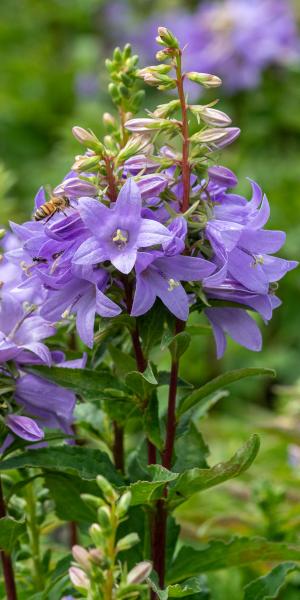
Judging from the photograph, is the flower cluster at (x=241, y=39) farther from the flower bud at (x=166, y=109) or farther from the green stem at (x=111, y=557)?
the green stem at (x=111, y=557)

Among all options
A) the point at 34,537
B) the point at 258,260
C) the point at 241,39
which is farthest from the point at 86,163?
the point at 241,39

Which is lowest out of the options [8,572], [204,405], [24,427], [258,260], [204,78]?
[8,572]

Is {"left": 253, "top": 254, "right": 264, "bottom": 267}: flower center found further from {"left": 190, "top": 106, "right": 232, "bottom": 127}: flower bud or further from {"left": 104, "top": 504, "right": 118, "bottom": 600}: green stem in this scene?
{"left": 104, "top": 504, "right": 118, "bottom": 600}: green stem

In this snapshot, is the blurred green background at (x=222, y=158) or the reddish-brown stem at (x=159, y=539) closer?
the reddish-brown stem at (x=159, y=539)

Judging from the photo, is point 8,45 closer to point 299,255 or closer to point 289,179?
point 289,179

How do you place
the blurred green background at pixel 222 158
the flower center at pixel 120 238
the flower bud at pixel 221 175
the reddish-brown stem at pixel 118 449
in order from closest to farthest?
the flower center at pixel 120 238 < the flower bud at pixel 221 175 < the reddish-brown stem at pixel 118 449 < the blurred green background at pixel 222 158

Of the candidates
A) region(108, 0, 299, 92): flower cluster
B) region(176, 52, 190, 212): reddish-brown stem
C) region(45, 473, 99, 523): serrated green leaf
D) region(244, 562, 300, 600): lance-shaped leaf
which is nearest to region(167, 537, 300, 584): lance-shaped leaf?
region(244, 562, 300, 600): lance-shaped leaf

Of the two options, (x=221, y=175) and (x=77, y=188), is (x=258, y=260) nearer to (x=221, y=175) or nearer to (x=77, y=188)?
(x=221, y=175)

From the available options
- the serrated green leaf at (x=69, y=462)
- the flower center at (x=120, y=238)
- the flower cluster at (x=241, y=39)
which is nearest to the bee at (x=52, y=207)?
the flower center at (x=120, y=238)

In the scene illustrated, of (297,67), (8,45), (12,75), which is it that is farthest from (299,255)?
(8,45)
